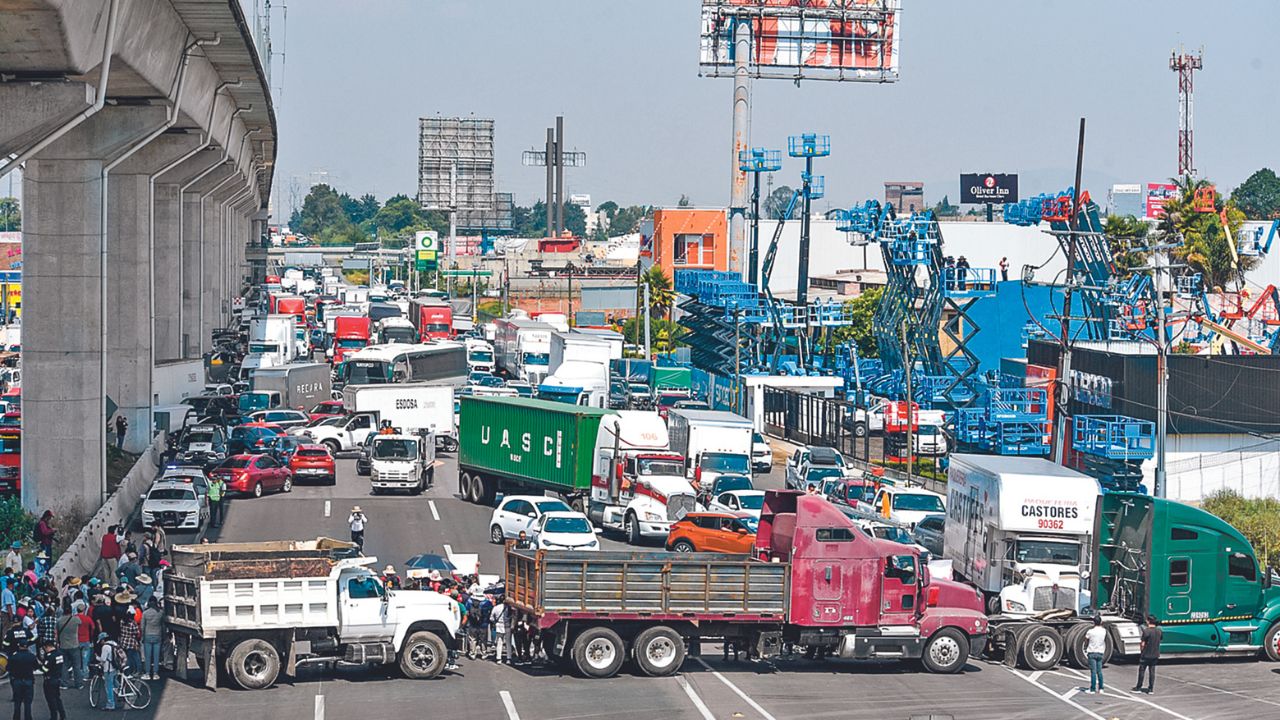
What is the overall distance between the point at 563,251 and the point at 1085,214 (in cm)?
12503

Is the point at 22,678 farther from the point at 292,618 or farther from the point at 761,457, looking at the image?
the point at 761,457

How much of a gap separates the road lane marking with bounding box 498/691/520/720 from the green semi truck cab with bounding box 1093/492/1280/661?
35.6ft

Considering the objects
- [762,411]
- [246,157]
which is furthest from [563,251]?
[762,411]

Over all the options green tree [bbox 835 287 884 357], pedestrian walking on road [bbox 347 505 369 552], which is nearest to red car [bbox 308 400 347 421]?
pedestrian walking on road [bbox 347 505 369 552]

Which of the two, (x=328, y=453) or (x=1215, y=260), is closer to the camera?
(x=328, y=453)

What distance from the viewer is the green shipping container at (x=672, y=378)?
84.8m

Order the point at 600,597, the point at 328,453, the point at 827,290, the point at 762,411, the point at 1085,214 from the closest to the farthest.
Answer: the point at 600,597 → the point at 328,453 → the point at 1085,214 → the point at 762,411 → the point at 827,290

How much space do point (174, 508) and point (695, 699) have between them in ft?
63.6

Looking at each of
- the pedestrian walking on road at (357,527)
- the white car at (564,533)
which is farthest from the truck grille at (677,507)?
the pedestrian walking on road at (357,527)

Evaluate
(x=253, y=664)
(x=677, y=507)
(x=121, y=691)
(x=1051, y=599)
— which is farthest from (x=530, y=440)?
(x=121, y=691)

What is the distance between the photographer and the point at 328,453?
5022 cm

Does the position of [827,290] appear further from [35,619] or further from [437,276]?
[35,619]

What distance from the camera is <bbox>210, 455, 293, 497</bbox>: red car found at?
4631cm

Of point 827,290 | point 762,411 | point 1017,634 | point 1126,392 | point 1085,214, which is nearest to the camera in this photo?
point 1017,634
